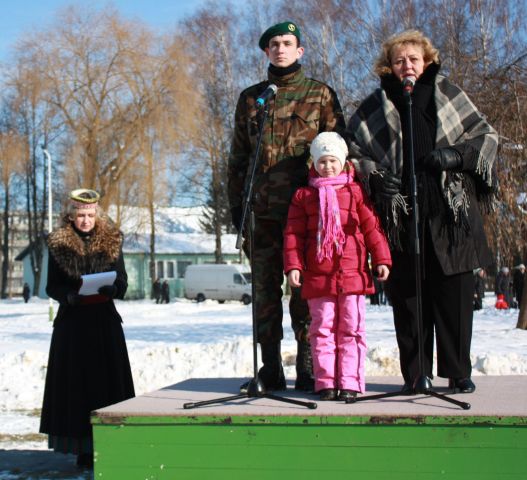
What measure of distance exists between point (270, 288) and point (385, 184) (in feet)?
3.23

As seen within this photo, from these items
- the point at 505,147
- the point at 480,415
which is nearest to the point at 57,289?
the point at 480,415

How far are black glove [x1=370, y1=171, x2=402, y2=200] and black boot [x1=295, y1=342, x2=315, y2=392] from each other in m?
1.03

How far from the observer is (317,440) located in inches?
146

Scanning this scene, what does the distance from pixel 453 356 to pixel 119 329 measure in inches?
102

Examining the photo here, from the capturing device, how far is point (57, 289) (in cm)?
575

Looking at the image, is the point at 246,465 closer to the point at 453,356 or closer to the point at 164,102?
the point at 453,356

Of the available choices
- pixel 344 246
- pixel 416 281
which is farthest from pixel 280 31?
pixel 416 281

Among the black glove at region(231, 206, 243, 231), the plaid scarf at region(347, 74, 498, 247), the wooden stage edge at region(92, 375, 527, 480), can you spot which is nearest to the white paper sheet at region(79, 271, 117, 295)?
the black glove at region(231, 206, 243, 231)

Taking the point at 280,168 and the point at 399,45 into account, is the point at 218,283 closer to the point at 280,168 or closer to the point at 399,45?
the point at 280,168

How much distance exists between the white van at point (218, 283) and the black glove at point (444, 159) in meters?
33.4

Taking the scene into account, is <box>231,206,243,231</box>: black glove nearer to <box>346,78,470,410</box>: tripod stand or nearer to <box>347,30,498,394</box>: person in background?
<box>347,30,498,394</box>: person in background

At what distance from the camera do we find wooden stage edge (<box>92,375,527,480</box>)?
357cm

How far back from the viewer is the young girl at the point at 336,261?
425 cm

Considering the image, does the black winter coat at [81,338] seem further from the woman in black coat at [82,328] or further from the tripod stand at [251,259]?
the tripod stand at [251,259]
